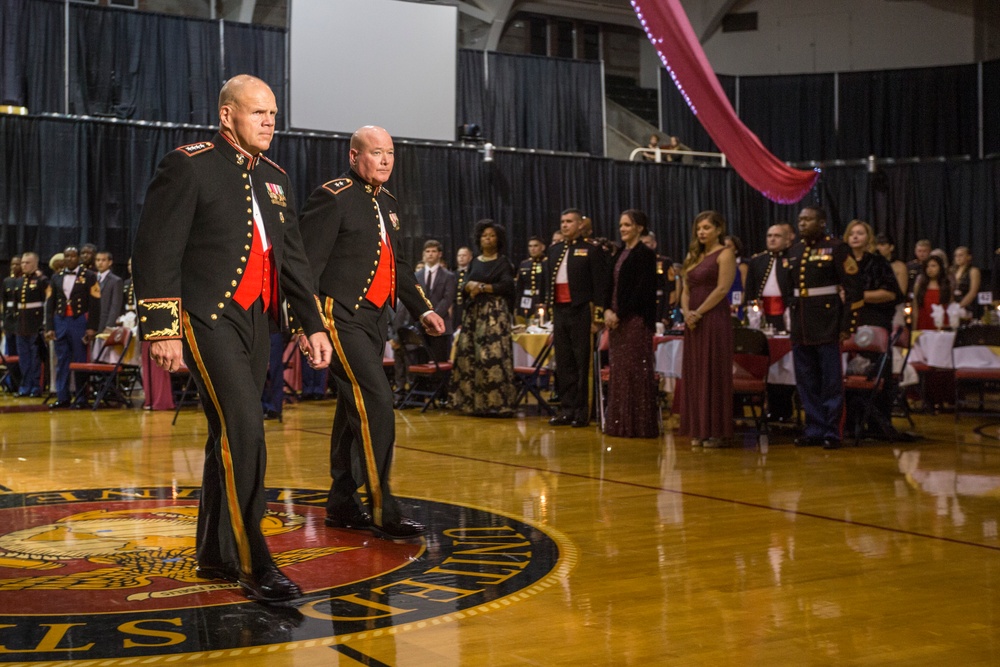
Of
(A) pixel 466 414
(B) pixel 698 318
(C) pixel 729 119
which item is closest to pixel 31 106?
(A) pixel 466 414

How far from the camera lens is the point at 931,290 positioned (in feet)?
34.4

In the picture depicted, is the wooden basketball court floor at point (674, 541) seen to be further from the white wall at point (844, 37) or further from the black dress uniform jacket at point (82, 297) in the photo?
the white wall at point (844, 37)

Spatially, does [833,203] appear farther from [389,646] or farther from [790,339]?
[389,646]

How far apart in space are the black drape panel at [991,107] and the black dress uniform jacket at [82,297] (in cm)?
1303

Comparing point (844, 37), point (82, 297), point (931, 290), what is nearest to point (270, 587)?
point (82, 297)

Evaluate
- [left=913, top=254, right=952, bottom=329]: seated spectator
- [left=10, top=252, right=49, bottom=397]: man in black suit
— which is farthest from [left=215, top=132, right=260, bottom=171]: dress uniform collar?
[left=10, top=252, right=49, bottom=397]: man in black suit

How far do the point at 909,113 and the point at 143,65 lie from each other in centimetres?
1144

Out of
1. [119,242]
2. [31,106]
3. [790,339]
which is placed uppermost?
[31,106]

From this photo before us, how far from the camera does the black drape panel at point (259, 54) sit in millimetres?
14062

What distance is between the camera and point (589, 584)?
10.3 ft

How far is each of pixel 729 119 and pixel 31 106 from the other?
8.70 metres

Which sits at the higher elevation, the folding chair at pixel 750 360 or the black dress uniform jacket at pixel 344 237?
the black dress uniform jacket at pixel 344 237

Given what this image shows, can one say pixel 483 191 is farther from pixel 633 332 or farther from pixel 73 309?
pixel 633 332

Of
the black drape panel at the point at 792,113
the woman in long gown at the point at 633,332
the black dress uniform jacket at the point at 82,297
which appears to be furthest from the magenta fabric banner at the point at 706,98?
the black drape panel at the point at 792,113
